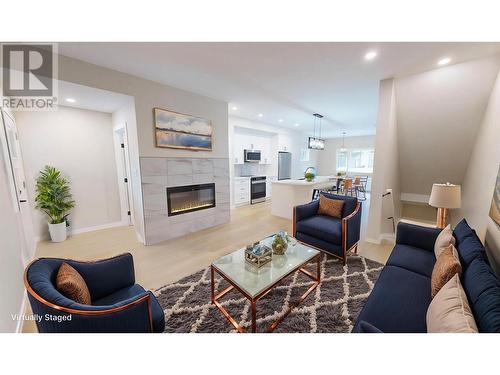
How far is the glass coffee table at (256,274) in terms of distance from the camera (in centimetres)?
153

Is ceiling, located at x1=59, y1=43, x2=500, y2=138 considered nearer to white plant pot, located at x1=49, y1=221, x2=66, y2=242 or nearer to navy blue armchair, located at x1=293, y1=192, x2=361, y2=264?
navy blue armchair, located at x1=293, y1=192, x2=361, y2=264

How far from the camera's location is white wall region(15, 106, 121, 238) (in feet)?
10.8

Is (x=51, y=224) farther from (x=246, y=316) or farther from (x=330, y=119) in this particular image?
(x=330, y=119)

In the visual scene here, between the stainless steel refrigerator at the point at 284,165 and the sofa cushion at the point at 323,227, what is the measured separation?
4462 millimetres

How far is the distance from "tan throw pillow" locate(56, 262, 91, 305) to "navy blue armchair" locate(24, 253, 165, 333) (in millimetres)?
37

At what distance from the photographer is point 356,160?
9.30 m

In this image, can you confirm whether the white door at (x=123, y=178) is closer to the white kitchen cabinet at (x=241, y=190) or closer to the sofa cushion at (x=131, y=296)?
the white kitchen cabinet at (x=241, y=190)

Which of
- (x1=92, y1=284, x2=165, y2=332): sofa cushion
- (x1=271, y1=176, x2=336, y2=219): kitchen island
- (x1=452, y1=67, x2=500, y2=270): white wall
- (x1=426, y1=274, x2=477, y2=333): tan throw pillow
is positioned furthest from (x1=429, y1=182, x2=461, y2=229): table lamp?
(x1=92, y1=284, x2=165, y2=332): sofa cushion

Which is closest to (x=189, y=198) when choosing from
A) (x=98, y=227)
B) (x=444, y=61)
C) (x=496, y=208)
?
(x=98, y=227)

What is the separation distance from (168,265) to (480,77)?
471 cm

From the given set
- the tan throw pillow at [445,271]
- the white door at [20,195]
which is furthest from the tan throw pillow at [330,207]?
the white door at [20,195]

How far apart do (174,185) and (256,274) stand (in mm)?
2427

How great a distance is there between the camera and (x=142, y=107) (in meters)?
3.00
